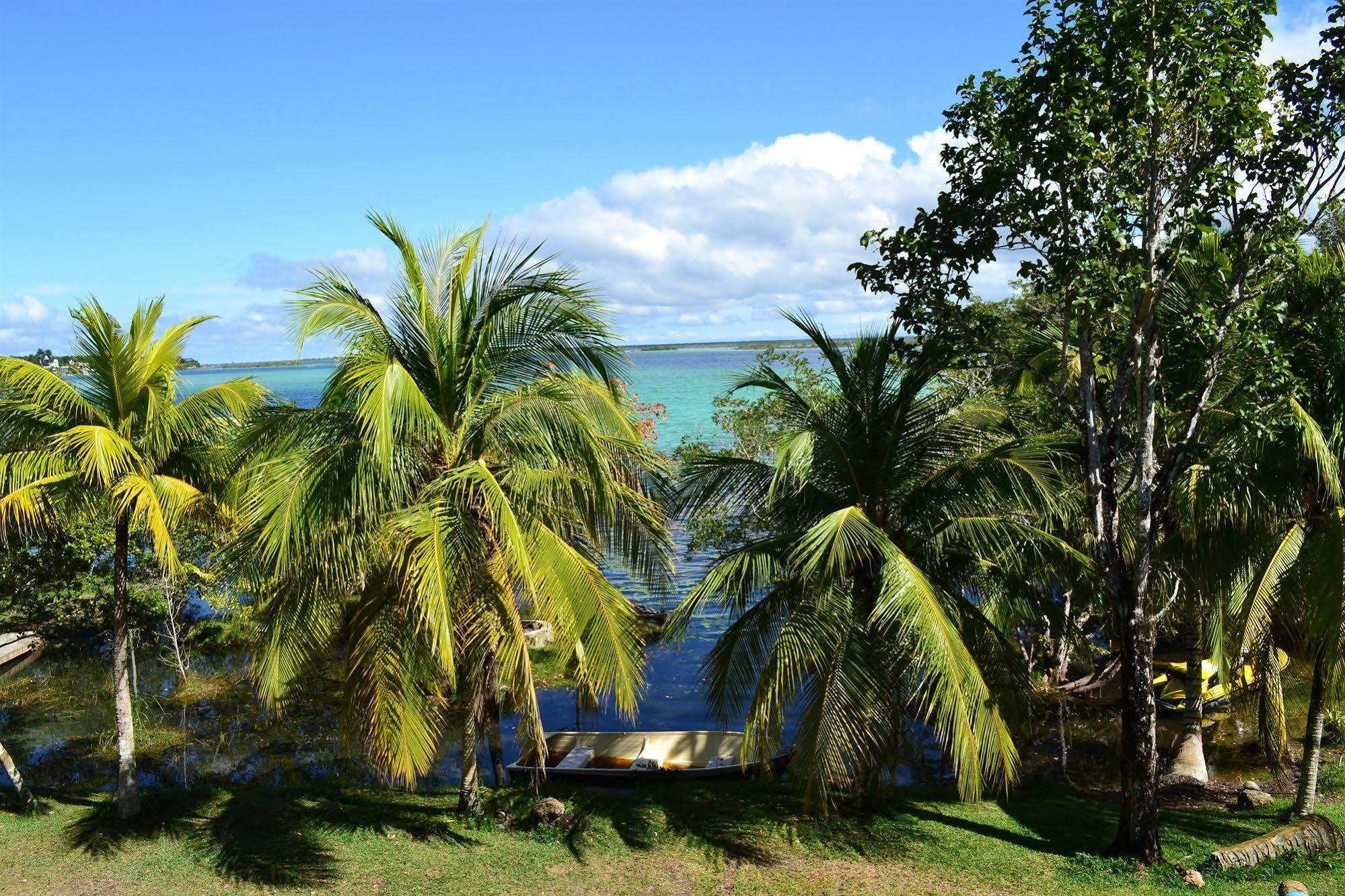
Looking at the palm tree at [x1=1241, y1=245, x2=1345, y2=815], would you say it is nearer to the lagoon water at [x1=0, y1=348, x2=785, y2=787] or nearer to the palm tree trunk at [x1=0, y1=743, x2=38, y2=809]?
the lagoon water at [x1=0, y1=348, x2=785, y2=787]

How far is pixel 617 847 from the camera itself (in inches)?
418

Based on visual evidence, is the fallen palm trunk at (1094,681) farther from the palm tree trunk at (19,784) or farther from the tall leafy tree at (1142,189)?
the palm tree trunk at (19,784)

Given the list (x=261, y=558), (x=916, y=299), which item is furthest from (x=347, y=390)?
Result: (x=916, y=299)

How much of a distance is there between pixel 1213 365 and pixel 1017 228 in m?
2.36

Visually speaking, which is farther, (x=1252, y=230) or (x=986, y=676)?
(x=986, y=676)

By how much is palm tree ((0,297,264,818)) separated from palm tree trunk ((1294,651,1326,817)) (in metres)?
12.5

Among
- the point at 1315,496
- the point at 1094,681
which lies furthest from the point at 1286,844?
the point at 1094,681

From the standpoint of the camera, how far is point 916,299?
11.0 meters

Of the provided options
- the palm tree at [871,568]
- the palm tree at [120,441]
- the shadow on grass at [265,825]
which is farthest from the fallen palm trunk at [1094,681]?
the palm tree at [120,441]

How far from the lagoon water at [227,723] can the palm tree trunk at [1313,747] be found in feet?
24.2

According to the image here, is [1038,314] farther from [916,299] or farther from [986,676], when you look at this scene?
[986,676]

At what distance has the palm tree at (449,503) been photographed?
29.7 feet

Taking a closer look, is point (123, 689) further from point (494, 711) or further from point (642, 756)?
point (642, 756)

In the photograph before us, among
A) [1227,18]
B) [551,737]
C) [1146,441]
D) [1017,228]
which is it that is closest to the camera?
[1227,18]
